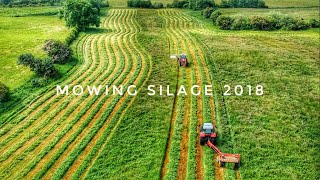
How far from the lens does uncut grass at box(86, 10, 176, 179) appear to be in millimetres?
30539

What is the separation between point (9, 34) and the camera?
77.8 m

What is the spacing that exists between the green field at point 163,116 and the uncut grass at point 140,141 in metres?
0.11

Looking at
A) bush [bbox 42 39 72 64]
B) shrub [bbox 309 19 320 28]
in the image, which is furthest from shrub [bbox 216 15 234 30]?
bush [bbox 42 39 72 64]

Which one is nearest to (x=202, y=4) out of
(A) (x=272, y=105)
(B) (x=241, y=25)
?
(B) (x=241, y=25)

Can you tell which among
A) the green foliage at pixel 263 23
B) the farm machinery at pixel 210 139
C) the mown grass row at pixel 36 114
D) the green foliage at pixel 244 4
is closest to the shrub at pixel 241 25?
the green foliage at pixel 263 23

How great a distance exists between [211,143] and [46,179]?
1661cm

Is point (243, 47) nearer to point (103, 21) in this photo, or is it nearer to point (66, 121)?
point (66, 121)

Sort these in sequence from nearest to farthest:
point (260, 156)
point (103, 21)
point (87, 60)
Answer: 1. point (260, 156)
2. point (87, 60)
3. point (103, 21)

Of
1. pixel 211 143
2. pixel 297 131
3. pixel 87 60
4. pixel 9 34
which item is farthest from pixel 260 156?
pixel 9 34

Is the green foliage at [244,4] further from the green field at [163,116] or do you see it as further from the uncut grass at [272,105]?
the green field at [163,116]

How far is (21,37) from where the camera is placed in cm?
7431

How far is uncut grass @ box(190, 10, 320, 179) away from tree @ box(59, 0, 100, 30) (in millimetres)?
31597

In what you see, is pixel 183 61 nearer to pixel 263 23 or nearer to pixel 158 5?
pixel 263 23

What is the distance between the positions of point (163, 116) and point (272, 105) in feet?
50.4
